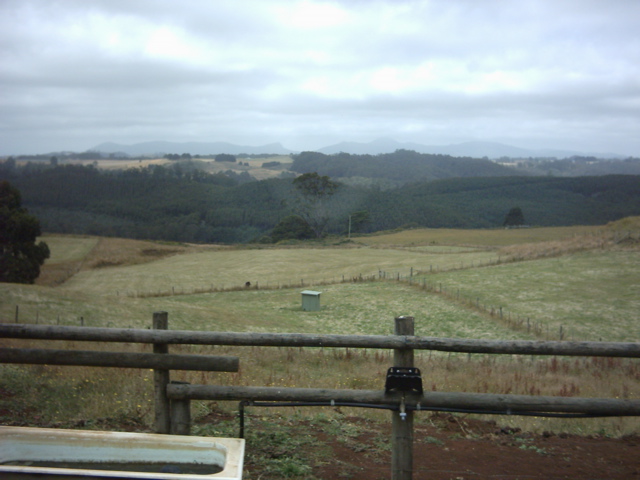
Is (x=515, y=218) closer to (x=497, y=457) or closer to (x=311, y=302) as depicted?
(x=311, y=302)

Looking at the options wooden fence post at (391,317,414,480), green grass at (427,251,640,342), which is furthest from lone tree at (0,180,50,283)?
wooden fence post at (391,317,414,480)

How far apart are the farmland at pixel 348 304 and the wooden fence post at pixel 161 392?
797 millimetres

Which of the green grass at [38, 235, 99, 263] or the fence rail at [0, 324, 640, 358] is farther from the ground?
the fence rail at [0, 324, 640, 358]

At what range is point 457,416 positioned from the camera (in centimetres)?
635

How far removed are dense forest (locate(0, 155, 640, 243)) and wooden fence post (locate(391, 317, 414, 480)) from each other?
74.5 m

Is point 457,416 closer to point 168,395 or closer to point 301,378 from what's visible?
point 301,378

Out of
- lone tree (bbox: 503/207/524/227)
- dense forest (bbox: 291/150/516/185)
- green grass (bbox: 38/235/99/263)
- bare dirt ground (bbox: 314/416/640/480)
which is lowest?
green grass (bbox: 38/235/99/263)

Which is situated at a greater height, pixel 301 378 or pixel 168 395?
pixel 168 395

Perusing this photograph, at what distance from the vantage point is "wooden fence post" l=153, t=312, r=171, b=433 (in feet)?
15.5

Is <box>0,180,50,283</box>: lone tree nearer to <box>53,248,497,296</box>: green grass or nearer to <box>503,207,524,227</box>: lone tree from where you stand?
<box>53,248,497,296</box>: green grass

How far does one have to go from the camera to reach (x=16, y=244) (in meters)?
42.2

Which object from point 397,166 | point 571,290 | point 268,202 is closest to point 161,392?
point 571,290

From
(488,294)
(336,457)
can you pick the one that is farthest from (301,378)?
(488,294)

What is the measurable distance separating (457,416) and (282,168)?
469 ft
